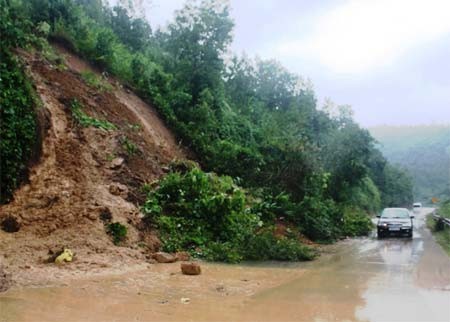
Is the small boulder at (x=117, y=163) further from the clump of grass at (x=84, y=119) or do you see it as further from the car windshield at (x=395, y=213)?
the car windshield at (x=395, y=213)

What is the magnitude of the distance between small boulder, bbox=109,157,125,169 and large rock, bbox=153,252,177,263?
418 cm

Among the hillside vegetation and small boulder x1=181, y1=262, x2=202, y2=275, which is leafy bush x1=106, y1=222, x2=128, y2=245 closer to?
the hillside vegetation

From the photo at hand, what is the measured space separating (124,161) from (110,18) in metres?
16.1

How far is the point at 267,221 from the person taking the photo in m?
20.4

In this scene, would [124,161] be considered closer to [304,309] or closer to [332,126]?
[304,309]

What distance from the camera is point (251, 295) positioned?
31.9 feet

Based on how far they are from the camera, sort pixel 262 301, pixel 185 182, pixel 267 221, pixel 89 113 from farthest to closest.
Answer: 1. pixel 267 221
2. pixel 89 113
3. pixel 185 182
4. pixel 262 301

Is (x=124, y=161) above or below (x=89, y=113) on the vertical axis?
below

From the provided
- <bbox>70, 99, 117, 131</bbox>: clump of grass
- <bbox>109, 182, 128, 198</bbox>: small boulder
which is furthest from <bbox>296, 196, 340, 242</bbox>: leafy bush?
<bbox>70, 99, 117, 131</bbox>: clump of grass

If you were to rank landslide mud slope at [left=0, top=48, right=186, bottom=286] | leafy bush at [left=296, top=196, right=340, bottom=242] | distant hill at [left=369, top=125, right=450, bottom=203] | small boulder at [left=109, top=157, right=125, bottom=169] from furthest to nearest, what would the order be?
distant hill at [left=369, top=125, right=450, bottom=203], leafy bush at [left=296, top=196, right=340, bottom=242], small boulder at [left=109, top=157, right=125, bottom=169], landslide mud slope at [left=0, top=48, right=186, bottom=286]

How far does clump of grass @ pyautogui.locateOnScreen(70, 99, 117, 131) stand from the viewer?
17531 millimetres

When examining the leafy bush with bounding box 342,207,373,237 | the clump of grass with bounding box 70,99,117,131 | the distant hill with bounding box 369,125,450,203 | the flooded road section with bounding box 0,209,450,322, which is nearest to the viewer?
the flooded road section with bounding box 0,209,450,322

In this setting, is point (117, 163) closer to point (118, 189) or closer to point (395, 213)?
point (118, 189)

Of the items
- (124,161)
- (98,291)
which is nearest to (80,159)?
(124,161)
